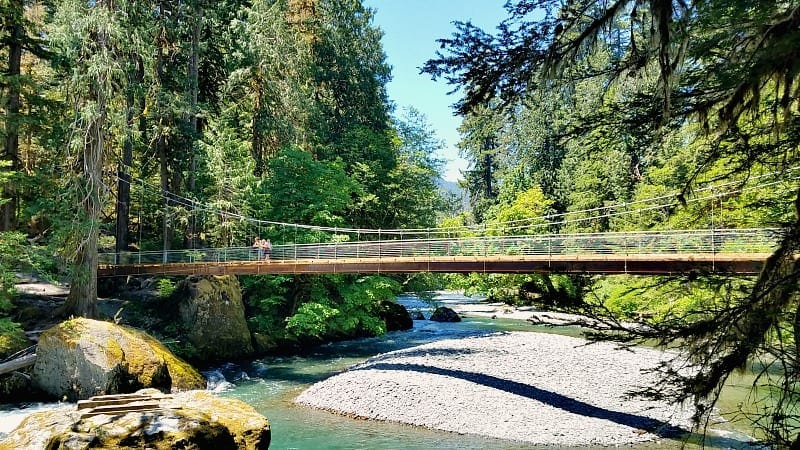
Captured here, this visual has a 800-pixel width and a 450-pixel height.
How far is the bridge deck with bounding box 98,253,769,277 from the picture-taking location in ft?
32.1

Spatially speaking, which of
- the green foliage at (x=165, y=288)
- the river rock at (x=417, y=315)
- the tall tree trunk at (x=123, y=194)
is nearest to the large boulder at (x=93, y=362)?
the green foliage at (x=165, y=288)

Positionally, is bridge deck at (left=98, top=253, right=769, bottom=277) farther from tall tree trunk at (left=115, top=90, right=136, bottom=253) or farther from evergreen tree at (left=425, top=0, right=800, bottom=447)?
evergreen tree at (left=425, top=0, right=800, bottom=447)

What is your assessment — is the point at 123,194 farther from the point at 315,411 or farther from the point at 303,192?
the point at 315,411

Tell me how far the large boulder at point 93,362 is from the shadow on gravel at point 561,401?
529 centimetres

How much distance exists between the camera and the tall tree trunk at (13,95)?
14.5 m

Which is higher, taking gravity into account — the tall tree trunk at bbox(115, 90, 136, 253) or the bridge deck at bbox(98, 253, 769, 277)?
the tall tree trunk at bbox(115, 90, 136, 253)

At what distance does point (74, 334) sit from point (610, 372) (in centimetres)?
1225

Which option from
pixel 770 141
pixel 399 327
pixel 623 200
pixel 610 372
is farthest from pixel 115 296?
pixel 623 200

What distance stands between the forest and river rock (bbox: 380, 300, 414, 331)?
1.27m

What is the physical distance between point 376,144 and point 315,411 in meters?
17.1

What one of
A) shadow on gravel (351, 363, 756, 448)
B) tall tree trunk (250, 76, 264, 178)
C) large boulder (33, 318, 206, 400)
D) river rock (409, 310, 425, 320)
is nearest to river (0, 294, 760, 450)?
shadow on gravel (351, 363, 756, 448)

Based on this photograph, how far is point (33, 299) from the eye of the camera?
52.9 ft

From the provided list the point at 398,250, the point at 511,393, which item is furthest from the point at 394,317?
the point at 511,393

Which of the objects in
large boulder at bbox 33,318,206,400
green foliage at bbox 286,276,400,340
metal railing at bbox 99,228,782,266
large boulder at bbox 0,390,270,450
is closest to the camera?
large boulder at bbox 0,390,270,450
